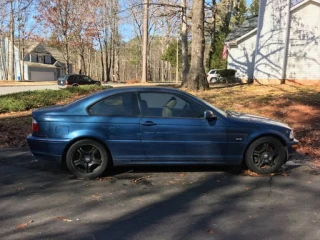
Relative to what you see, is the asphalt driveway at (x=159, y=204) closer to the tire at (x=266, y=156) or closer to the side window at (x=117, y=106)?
the tire at (x=266, y=156)

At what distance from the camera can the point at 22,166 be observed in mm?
6355

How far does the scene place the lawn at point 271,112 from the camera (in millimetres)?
8445

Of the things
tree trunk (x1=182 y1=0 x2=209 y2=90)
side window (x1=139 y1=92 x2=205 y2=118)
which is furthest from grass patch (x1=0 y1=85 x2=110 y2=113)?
side window (x1=139 y1=92 x2=205 y2=118)

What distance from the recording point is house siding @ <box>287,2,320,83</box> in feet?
61.1

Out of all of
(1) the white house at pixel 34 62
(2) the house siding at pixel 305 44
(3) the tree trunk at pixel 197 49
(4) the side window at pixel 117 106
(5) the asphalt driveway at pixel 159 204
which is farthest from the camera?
(1) the white house at pixel 34 62

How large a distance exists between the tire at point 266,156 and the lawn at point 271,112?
71.5 inches

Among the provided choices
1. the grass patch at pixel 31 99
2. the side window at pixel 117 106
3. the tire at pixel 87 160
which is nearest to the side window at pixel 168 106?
the side window at pixel 117 106

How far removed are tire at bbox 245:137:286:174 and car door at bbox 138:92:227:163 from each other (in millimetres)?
504

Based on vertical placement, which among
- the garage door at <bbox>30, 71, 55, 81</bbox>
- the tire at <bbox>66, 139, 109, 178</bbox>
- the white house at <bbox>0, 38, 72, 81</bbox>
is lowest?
the tire at <bbox>66, 139, 109, 178</bbox>

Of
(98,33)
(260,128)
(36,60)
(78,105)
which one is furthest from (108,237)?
(36,60)

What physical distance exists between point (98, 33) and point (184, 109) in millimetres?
41667

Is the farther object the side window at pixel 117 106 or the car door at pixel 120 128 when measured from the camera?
the side window at pixel 117 106

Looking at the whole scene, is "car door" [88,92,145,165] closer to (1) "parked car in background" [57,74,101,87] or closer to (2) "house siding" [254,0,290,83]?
(2) "house siding" [254,0,290,83]

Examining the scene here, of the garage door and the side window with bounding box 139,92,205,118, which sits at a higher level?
the garage door
